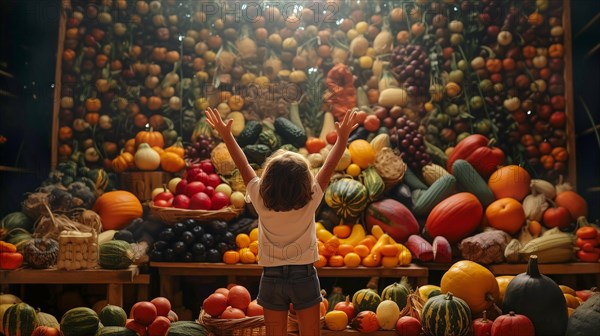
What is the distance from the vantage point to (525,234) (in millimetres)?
4777

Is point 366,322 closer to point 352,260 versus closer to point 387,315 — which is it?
point 387,315

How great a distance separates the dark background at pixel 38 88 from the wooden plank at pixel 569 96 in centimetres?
11

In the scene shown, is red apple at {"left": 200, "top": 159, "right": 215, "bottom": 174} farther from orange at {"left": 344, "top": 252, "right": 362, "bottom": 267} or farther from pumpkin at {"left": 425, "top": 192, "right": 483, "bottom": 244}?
pumpkin at {"left": 425, "top": 192, "right": 483, "bottom": 244}

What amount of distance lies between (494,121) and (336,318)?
293 cm

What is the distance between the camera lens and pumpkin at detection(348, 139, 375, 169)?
518cm

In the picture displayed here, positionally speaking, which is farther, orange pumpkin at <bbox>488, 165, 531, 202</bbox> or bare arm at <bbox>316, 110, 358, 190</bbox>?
orange pumpkin at <bbox>488, 165, 531, 202</bbox>

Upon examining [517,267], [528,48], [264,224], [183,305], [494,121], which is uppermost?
[528,48]

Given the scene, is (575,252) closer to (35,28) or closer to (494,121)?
(494,121)

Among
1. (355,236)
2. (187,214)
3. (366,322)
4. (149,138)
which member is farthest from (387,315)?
(149,138)

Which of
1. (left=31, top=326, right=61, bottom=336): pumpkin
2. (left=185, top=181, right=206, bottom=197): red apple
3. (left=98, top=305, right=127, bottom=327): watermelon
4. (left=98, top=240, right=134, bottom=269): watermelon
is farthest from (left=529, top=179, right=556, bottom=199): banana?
→ (left=31, top=326, right=61, bottom=336): pumpkin

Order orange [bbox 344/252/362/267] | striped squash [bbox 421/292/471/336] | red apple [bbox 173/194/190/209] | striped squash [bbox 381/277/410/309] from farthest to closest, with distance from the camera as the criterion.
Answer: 1. red apple [bbox 173/194/190/209]
2. orange [bbox 344/252/362/267]
3. striped squash [bbox 381/277/410/309]
4. striped squash [bbox 421/292/471/336]

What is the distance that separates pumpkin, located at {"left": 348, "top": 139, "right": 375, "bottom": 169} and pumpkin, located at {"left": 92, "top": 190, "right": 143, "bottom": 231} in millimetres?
1791

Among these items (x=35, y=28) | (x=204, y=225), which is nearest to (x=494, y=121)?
(x=204, y=225)

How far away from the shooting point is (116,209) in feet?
16.6
